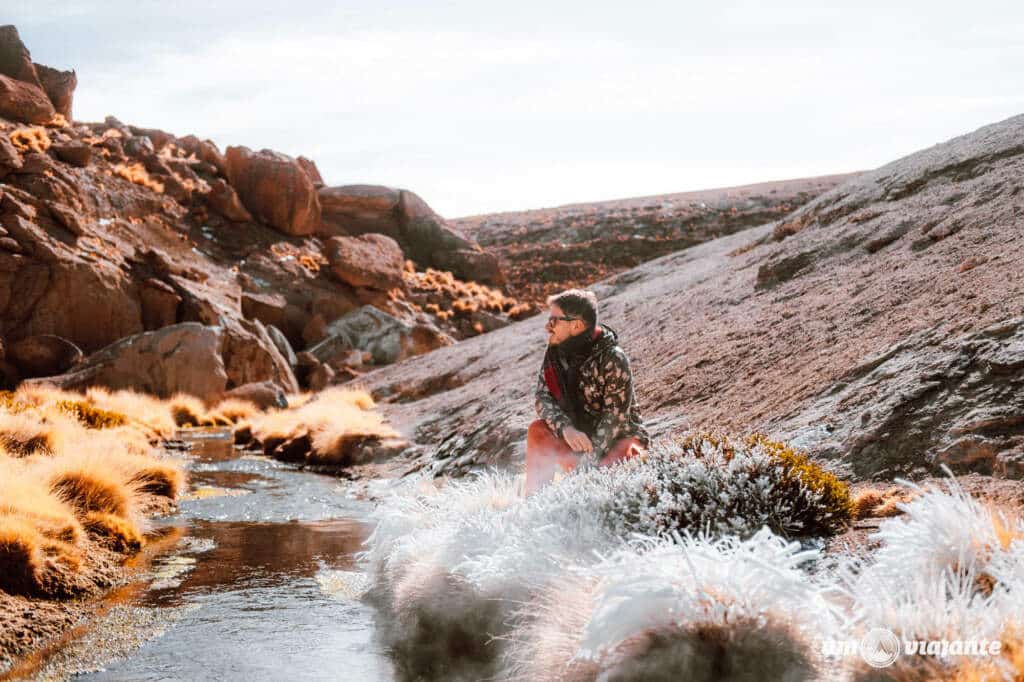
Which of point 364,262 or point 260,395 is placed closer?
point 260,395

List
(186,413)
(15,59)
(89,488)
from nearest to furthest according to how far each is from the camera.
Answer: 1. (89,488)
2. (186,413)
3. (15,59)

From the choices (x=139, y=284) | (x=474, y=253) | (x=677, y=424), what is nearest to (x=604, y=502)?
(x=677, y=424)

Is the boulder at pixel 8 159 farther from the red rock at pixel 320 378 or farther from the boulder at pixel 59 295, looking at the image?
the red rock at pixel 320 378

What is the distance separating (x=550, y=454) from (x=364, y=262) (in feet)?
101

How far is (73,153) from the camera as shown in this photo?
31109 mm

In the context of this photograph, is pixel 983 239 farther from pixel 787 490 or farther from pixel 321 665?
pixel 321 665

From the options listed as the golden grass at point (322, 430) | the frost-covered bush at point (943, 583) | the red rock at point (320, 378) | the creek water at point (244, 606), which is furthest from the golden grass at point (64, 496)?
the red rock at point (320, 378)

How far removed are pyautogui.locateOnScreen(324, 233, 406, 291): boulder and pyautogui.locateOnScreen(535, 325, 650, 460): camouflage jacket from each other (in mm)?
30004

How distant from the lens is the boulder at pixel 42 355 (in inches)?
931

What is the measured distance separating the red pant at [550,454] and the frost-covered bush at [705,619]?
2.56m

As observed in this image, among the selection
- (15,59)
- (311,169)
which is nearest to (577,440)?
(15,59)

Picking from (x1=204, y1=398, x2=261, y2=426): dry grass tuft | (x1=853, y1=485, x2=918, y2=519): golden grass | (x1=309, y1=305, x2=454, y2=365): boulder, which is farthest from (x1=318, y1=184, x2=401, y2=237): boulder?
(x1=853, y1=485, x2=918, y2=519): golden grass

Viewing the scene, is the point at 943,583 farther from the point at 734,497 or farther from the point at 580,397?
the point at 580,397

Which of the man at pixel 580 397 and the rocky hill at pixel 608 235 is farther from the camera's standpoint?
the rocky hill at pixel 608 235
